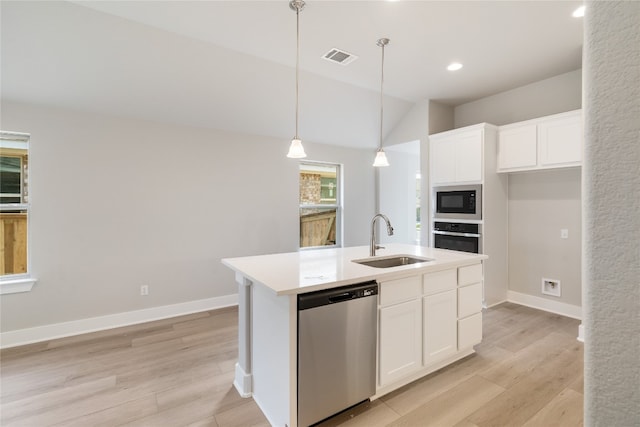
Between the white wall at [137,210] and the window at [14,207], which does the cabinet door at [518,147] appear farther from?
the window at [14,207]

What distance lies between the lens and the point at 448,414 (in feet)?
6.45

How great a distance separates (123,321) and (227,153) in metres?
2.35

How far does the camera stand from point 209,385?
2.29 metres

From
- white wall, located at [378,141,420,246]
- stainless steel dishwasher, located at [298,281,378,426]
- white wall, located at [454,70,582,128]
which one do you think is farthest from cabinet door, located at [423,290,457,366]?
white wall, located at [378,141,420,246]

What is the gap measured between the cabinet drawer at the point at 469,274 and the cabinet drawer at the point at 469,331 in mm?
320

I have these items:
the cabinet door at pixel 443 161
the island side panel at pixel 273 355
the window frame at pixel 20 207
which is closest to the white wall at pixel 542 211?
the cabinet door at pixel 443 161

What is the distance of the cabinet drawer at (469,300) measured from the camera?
8.38 ft

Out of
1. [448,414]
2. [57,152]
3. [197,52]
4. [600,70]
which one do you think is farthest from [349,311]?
[57,152]

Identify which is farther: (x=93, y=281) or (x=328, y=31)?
(x=93, y=281)

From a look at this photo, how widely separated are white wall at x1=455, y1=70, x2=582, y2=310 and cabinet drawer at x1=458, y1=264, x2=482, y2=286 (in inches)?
70.5

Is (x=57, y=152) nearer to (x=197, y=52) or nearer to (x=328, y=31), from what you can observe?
(x=197, y=52)

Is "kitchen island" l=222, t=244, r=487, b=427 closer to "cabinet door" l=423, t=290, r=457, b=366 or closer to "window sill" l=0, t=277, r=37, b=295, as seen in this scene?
"cabinet door" l=423, t=290, r=457, b=366

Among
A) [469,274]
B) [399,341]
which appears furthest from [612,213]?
[469,274]

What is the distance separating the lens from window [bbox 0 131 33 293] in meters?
2.96
